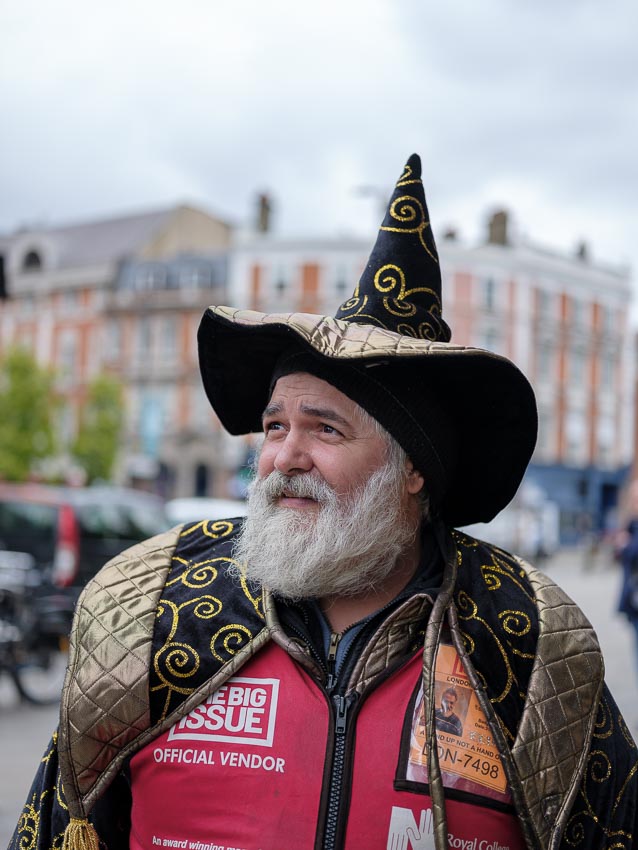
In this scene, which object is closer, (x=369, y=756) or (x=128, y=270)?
(x=369, y=756)

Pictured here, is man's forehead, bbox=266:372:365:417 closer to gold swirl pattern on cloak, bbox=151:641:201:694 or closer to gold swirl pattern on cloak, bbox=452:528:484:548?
gold swirl pattern on cloak, bbox=452:528:484:548

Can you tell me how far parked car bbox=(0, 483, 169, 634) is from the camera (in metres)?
11.4

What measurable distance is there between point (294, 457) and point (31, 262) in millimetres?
49682

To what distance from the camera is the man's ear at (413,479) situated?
7.55ft

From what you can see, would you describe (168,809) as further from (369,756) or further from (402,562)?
(402,562)

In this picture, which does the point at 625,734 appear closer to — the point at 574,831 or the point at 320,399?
the point at 574,831

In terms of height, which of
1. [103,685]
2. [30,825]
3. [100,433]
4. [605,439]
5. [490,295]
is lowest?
[100,433]

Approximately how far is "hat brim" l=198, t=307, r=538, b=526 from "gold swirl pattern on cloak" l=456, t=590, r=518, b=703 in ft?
1.17

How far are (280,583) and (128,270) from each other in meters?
44.1

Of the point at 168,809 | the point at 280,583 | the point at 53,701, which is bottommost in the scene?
the point at 53,701

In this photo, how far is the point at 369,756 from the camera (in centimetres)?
199

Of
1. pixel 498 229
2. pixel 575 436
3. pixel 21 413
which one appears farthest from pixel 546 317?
pixel 21 413

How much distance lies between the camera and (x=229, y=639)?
2.14 m

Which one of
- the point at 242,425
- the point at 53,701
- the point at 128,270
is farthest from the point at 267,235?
the point at 242,425
